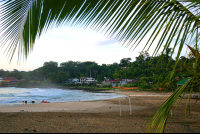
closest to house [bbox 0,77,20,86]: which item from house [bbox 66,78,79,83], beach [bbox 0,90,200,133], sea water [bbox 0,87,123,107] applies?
house [bbox 66,78,79,83]

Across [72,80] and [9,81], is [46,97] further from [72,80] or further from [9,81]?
[9,81]

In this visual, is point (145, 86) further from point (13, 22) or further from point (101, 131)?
point (13, 22)

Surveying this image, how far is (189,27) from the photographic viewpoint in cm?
90

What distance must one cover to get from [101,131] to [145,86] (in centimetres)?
3506

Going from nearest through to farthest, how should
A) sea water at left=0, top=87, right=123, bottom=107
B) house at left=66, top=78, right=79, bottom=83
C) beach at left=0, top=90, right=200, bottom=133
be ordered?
1. beach at left=0, top=90, right=200, bottom=133
2. sea water at left=0, top=87, right=123, bottom=107
3. house at left=66, top=78, right=79, bottom=83

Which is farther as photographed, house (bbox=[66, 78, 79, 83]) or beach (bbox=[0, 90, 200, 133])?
→ house (bbox=[66, 78, 79, 83])

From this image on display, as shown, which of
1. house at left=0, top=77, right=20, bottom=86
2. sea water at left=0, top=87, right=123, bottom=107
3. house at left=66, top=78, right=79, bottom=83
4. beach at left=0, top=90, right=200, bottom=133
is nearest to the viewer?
beach at left=0, top=90, right=200, bottom=133

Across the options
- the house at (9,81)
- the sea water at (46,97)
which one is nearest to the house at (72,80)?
the house at (9,81)

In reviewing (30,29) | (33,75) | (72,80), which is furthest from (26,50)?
(33,75)

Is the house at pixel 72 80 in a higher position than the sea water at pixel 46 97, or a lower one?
higher

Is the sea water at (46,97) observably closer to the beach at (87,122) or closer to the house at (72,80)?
the beach at (87,122)

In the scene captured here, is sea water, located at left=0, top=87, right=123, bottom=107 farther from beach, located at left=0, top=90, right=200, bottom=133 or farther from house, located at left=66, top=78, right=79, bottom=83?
house, located at left=66, top=78, right=79, bottom=83

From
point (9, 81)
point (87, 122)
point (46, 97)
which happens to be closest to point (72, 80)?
point (9, 81)

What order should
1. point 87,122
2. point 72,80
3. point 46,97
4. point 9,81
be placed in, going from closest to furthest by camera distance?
point 87,122, point 46,97, point 72,80, point 9,81
